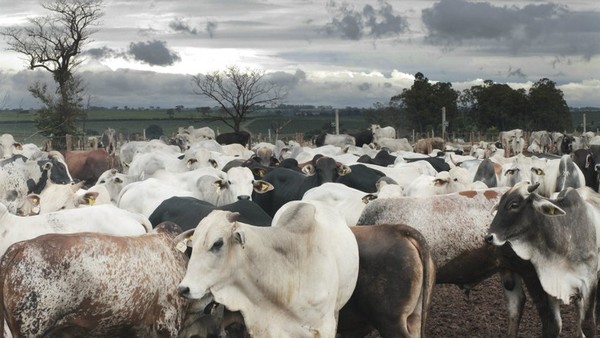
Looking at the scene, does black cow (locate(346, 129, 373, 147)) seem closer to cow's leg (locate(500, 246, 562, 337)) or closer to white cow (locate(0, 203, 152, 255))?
cow's leg (locate(500, 246, 562, 337))

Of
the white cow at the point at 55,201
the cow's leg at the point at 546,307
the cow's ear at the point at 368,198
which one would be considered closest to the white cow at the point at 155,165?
the white cow at the point at 55,201

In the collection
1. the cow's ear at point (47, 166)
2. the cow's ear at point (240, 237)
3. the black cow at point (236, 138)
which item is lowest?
the black cow at point (236, 138)

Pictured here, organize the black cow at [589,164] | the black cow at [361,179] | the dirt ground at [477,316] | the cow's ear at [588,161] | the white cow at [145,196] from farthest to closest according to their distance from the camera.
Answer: the cow's ear at [588,161] < the black cow at [589,164] < the black cow at [361,179] < the white cow at [145,196] < the dirt ground at [477,316]

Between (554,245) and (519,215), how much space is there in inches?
16.9

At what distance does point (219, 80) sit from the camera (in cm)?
3947

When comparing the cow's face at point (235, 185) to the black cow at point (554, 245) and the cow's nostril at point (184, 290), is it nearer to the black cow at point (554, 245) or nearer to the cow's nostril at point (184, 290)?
the black cow at point (554, 245)

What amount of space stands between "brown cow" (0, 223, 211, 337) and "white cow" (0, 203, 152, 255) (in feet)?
4.15

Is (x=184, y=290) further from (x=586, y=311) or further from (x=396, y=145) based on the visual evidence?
(x=396, y=145)

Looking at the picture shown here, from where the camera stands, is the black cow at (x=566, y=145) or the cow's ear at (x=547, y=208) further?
the black cow at (x=566, y=145)

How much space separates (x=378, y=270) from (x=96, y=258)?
7.15 feet

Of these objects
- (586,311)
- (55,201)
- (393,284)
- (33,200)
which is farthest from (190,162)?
(393,284)

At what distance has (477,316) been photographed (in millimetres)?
10297

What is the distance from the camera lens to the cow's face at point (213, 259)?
617 cm

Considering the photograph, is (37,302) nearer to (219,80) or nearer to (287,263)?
(287,263)
